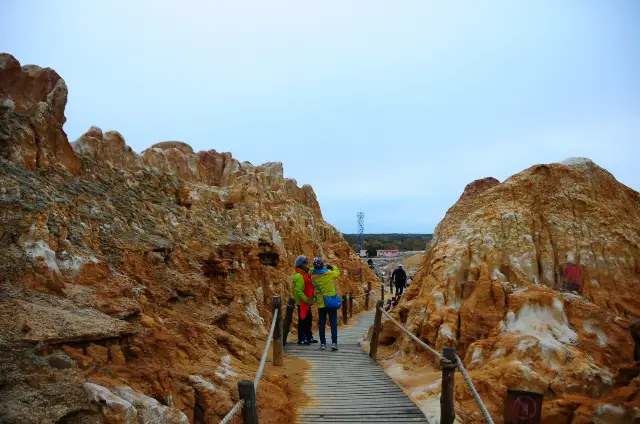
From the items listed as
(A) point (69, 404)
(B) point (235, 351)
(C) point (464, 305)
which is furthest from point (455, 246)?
(A) point (69, 404)

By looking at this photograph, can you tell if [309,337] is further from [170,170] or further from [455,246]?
[170,170]

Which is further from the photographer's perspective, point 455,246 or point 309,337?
point 309,337

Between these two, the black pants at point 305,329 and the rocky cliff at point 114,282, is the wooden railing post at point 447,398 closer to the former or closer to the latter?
the rocky cliff at point 114,282

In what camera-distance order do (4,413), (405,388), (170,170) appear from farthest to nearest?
(170,170) < (405,388) < (4,413)

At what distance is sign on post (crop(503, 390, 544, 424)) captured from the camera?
376 cm

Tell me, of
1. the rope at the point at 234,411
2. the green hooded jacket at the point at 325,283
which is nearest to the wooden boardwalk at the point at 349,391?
the green hooded jacket at the point at 325,283

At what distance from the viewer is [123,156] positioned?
1015 cm

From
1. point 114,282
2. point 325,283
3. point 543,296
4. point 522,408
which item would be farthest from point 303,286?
point 522,408

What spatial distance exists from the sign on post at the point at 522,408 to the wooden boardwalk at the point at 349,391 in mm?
2100

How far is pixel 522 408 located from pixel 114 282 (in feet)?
16.4

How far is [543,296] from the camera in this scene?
6859 millimetres

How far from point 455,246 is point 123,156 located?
24.7 feet

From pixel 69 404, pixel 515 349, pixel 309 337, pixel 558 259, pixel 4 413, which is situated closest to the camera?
pixel 4 413

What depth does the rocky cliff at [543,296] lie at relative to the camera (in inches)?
228
